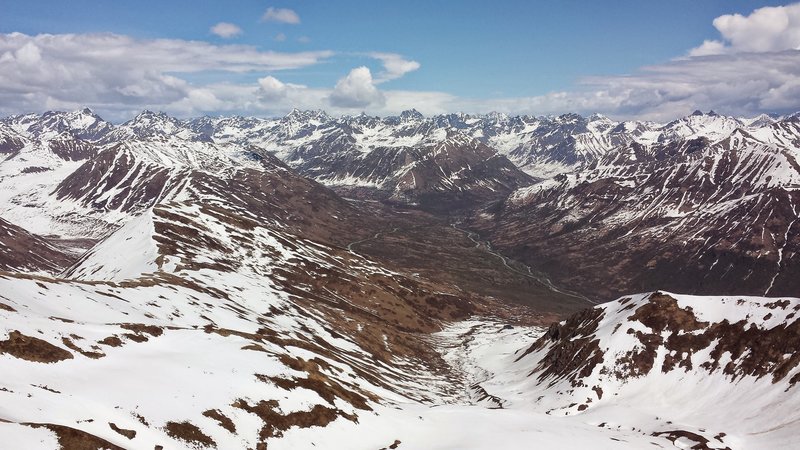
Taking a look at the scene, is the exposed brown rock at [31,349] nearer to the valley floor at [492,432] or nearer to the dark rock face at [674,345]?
the valley floor at [492,432]

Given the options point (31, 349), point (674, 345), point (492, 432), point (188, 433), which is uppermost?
point (31, 349)

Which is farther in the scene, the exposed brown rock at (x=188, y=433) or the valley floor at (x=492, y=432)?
the valley floor at (x=492, y=432)

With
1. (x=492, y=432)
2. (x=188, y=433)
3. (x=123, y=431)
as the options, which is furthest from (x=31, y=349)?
(x=492, y=432)

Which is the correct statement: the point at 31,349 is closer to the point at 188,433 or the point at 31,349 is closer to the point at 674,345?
the point at 188,433

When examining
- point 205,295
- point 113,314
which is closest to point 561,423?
point 113,314

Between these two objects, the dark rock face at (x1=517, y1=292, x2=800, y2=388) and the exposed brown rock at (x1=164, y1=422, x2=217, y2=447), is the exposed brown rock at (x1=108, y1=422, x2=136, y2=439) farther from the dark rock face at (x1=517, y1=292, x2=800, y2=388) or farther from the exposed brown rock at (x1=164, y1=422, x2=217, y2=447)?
the dark rock face at (x1=517, y1=292, x2=800, y2=388)

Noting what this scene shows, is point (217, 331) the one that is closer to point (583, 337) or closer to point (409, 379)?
point (409, 379)

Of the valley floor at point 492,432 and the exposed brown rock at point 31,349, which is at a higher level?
the exposed brown rock at point 31,349

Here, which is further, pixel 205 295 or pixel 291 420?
pixel 205 295

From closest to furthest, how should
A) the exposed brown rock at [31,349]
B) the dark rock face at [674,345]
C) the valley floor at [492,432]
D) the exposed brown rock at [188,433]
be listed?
the exposed brown rock at [188,433] < the exposed brown rock at [31,349] < the valley floor at [492,432] < the dark rock face at [674,345]

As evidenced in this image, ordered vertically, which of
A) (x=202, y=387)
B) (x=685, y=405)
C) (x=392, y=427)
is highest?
(x=202, y=387)

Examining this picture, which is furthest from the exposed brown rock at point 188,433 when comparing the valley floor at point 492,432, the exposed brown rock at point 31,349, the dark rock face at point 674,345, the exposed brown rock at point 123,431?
the dark rock face at point 674,345
